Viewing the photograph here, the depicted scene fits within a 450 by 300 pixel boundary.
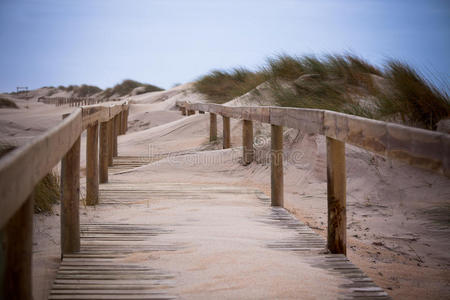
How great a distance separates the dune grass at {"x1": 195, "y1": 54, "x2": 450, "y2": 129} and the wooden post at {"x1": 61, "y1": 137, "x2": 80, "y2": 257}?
457 centimetres

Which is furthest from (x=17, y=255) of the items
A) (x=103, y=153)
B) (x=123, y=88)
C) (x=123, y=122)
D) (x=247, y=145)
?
(x=123, y=88)

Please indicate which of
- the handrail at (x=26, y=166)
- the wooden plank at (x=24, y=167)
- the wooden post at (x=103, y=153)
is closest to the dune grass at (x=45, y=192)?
the wooden post at (x=103, y=153)

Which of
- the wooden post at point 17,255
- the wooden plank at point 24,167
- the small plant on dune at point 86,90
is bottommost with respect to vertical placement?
the wooden post at point 17,255

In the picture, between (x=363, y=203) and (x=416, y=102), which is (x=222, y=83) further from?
(x=363, y=203)

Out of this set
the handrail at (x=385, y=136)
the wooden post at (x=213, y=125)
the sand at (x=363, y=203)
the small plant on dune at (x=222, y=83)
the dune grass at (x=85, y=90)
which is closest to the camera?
the handrail at (x=385, y=136)

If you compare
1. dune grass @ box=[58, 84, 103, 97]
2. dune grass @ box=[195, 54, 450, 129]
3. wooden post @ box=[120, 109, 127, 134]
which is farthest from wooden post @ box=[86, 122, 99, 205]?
dune grass @ box=[58, 84, 103, 97]

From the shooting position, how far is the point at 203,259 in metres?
3.00

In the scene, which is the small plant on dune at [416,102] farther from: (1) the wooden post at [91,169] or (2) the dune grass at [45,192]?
(2) the dune grass at [45,192]

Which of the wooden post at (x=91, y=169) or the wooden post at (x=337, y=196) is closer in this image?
the wooden post at (x=337, y=196)

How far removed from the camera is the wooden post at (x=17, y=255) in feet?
5.13

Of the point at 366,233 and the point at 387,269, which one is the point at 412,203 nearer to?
the point at 366,233

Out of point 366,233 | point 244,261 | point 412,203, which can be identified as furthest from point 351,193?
point 244,261

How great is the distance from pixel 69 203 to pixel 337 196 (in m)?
1.73

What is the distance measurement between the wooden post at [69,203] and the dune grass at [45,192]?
52.9 inches
